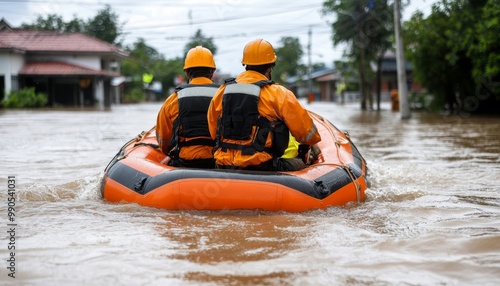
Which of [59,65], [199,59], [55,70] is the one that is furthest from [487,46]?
[59,65]

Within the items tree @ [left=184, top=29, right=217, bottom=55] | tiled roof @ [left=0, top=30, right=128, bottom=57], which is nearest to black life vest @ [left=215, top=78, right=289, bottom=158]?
tree @ [left=184, top=29, right=217, bottom=55]

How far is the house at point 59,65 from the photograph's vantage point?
3831 centimetres

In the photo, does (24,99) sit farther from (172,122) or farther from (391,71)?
(172,122)

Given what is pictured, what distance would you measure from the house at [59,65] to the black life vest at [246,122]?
3408cm

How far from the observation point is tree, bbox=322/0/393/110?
34.8 meters

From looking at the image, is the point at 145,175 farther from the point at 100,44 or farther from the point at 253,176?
the point at 100,44

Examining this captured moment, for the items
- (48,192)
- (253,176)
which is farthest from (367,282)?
(48,192)

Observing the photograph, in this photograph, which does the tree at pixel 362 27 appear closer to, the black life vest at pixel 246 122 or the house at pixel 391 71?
the house at pixel 391 71

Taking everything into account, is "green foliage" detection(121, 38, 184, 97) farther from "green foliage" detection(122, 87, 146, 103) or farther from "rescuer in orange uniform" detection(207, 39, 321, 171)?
"rescuer in orange uniform" detection(207, 39, 321, 171)

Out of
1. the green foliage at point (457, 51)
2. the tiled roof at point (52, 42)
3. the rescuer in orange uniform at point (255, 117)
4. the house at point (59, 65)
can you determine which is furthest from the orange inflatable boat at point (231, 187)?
the tiled roof at point (52, 42)

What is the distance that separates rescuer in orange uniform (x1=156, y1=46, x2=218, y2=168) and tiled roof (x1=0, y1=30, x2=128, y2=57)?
34366 mm

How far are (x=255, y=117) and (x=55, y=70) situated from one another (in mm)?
34822

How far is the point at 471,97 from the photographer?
25.3 meters

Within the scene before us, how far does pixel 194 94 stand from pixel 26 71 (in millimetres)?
34658
